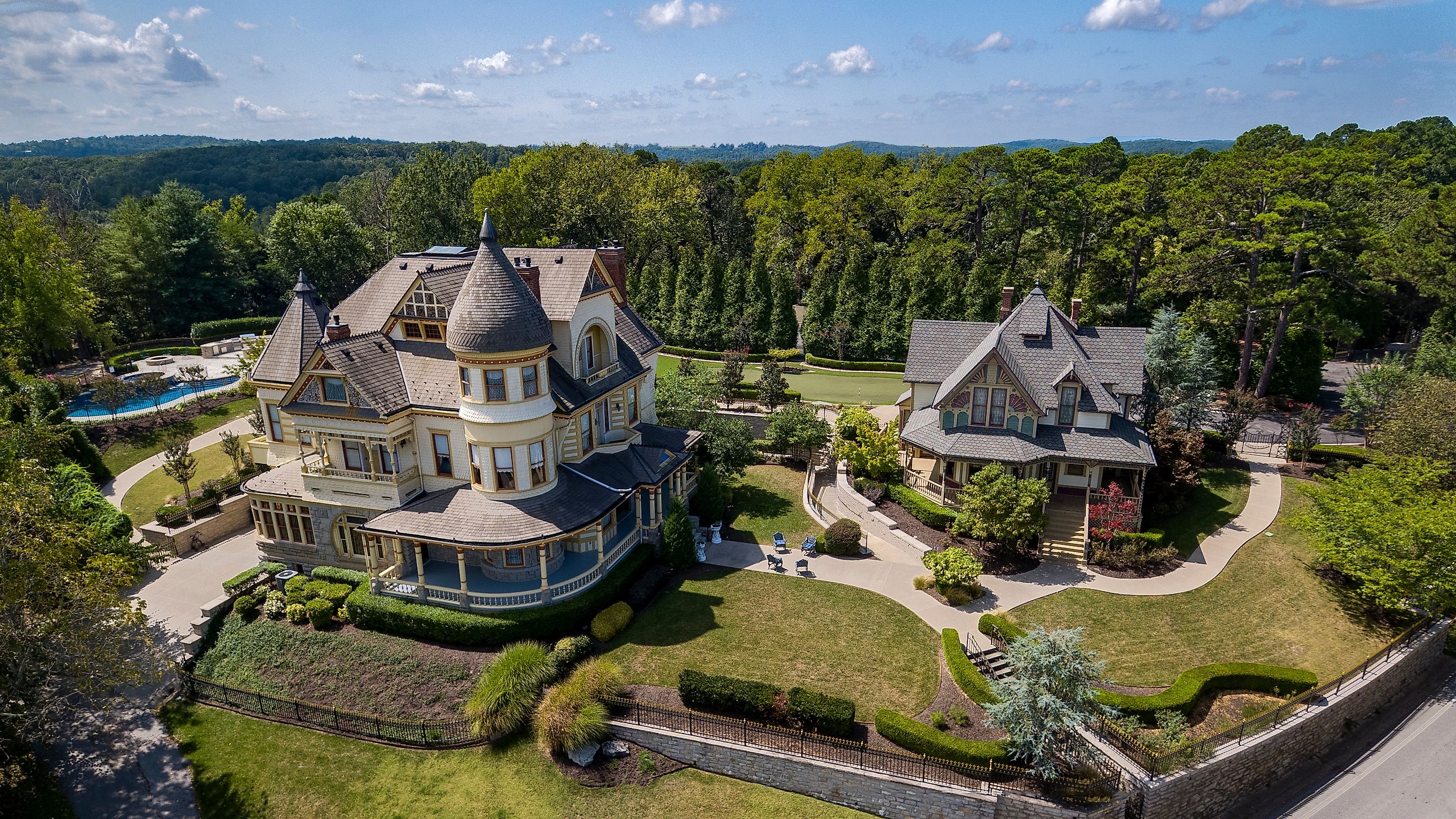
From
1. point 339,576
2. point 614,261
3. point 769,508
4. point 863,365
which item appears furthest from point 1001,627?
point 863,365

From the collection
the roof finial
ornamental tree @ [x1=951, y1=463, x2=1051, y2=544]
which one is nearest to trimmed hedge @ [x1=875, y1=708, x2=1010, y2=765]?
ornamental tree @ [x1=951, y1=463, x2=1051, y2=544]

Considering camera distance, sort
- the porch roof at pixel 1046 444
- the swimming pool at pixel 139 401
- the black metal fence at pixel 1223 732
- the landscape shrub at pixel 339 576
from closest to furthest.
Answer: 1. the black metal fence at pixel 1223 732
2. the landscape shrub at pixel 339 576
3. the porch roof at pixel 1046 444
4. the swimming pool at pixel 139 401

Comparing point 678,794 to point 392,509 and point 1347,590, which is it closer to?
point 392,509

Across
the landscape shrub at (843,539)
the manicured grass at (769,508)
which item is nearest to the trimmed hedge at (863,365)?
the manicured grass at (769,508)

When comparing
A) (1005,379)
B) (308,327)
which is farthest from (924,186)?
(308,327)

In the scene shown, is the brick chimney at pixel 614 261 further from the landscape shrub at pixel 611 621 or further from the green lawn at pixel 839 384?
the landscape shrub at pixel 611 621
